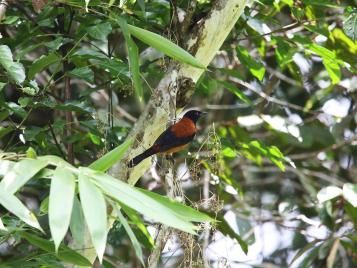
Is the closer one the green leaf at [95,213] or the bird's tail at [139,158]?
the green leaf at [95,213]

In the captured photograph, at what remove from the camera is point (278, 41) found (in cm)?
408

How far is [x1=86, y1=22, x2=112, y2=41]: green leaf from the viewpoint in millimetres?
3570

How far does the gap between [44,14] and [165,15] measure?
599 millimetres

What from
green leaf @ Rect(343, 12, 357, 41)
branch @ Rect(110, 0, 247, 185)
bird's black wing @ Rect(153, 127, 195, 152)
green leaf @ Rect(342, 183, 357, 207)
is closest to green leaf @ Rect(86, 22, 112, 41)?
branch @ Rect(110, 0, 247, 185)

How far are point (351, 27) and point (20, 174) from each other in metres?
2.02

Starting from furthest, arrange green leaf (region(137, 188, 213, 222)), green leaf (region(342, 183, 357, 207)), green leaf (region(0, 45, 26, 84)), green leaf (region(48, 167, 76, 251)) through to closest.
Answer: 1. green leaf (region(342, 183, 357, 207))
2. green leaf (region(0, 45, 26, 84))
3. green leaf (region(137, 188, 213, 222))
4. green leaf (region(48, 167, 76, 251))

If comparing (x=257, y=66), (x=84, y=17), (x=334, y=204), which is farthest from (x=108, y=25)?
(x=334, y=204)

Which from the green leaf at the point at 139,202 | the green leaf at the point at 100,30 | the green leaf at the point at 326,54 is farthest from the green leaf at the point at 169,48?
the green leaf at the point at 326,54

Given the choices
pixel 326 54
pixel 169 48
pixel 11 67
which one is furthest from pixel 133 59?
pixel 326 54

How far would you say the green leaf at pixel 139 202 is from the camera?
7.18ft

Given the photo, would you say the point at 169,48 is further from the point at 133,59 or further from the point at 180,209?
the point at 180,209

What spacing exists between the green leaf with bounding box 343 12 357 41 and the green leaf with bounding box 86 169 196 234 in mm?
1763

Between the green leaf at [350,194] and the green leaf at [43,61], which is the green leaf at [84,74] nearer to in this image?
the green leaf at [43,61]

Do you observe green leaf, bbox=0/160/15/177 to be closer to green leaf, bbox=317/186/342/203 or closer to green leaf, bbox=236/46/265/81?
green leaf, bbox=236/46/265/81
